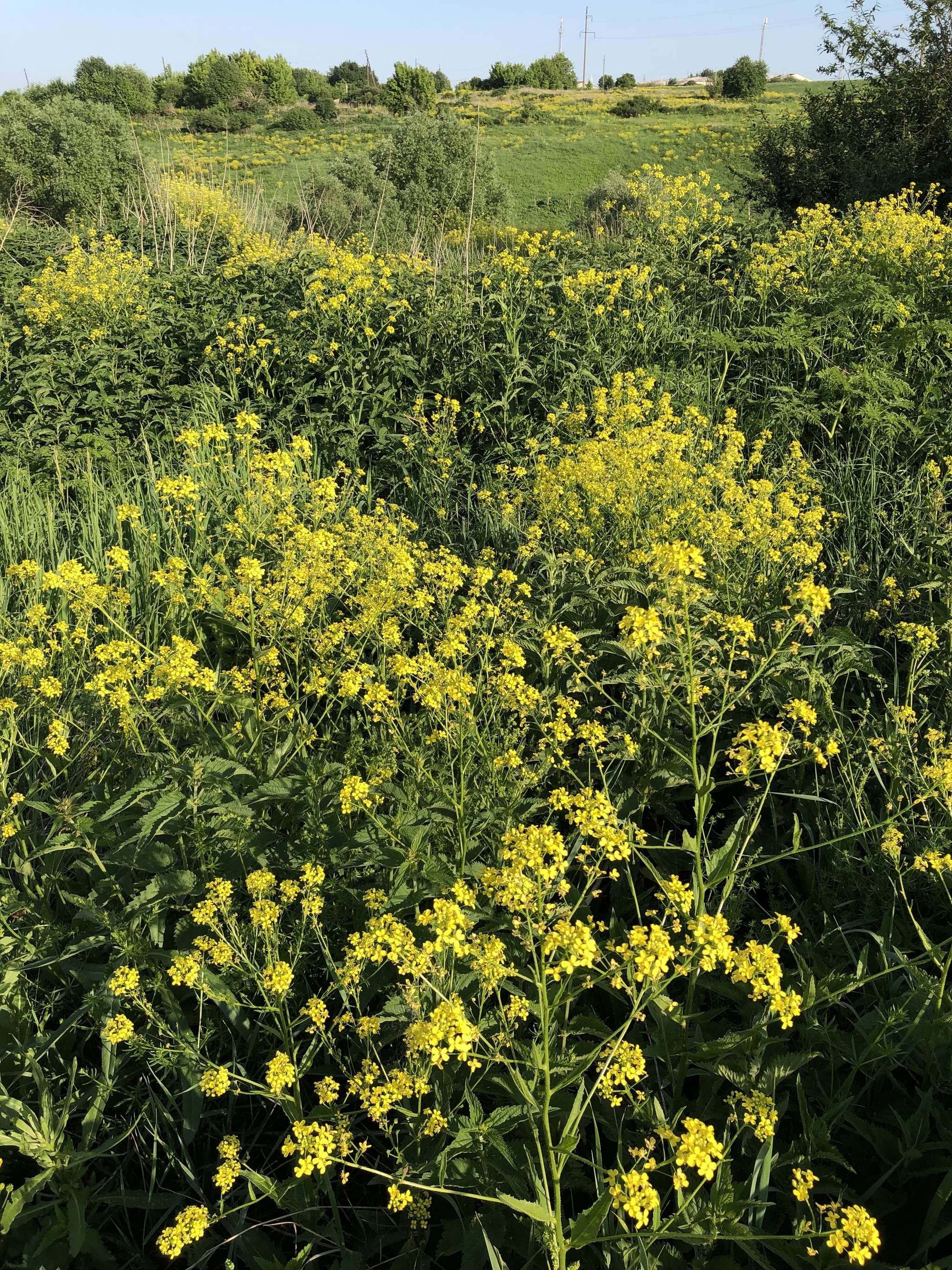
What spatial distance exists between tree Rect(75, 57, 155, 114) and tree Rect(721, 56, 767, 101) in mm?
41325

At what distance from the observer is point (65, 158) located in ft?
74.2

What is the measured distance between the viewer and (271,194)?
2933 centimetres

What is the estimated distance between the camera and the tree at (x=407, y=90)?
54062 millimetres

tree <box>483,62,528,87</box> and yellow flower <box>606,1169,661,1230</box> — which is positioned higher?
tree <box>483,62,528,87</box>

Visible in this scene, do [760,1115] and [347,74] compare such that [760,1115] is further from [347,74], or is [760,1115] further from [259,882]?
[347,74]

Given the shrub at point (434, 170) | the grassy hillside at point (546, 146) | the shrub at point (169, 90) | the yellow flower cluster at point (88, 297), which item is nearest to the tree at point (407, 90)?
the grassy hillside at point (546, 146)

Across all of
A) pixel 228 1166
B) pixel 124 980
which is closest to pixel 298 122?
pixel 124 980

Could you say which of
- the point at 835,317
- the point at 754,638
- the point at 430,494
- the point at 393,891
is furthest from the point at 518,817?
the point at 835,317

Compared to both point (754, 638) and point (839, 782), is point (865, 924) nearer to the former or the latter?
point (839, 782)

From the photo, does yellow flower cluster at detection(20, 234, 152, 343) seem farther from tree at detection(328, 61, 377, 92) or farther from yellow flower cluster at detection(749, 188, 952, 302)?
tree at detection(328, 61, 377, 92)

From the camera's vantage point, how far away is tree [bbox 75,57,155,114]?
52375 mm

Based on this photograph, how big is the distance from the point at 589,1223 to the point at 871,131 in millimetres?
14961

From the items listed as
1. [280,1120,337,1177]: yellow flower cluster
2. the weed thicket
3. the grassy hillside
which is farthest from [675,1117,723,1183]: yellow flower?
the grassy hillside

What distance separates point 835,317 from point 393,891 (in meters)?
5.18
